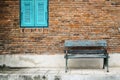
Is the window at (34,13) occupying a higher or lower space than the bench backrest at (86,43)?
higher

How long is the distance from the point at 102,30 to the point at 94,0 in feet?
3.14

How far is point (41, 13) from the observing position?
10.6 m

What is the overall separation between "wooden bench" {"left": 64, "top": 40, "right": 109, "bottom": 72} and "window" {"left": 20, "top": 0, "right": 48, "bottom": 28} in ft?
3.39

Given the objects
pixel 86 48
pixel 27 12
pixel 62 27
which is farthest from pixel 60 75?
pixel 27 12

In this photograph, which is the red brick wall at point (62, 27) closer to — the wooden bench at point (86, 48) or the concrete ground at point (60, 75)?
the wooden bench at point (86, 48)

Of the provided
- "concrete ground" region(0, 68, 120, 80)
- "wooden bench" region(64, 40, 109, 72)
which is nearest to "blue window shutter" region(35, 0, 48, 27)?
"wooden bench" region(64, 40, 109, 72)

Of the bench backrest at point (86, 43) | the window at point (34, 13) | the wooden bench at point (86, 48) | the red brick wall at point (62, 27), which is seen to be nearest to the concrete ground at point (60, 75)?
the wooden bench at point (86, 48)

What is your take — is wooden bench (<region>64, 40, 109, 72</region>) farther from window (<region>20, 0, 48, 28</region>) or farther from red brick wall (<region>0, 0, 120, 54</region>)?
window (<region>20, 0, 48, 28</region>)

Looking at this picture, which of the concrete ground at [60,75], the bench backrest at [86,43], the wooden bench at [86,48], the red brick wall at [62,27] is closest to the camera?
the concrete ground at [60,75]

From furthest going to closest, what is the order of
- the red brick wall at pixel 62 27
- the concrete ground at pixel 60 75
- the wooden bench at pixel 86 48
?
1. the red brick wall at pixel 62 27
2. the wooden bench at pixel 86 48
3. the concrete ground at pixel 60 75

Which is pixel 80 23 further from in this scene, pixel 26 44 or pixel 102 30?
pixel 26 44

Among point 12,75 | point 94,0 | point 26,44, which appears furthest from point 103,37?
point 12,75

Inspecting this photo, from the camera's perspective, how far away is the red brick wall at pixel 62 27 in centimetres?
1050

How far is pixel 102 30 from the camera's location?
10.5m
